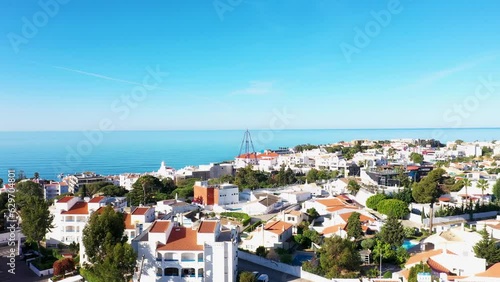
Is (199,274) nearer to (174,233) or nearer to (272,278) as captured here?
(174,233)

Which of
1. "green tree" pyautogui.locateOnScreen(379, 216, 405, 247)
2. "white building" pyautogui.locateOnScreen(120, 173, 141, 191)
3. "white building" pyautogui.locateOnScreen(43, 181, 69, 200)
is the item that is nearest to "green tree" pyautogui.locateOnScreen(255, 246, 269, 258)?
"green tree" pyautogui.locateOnScreen(379, 216, 405, 247)

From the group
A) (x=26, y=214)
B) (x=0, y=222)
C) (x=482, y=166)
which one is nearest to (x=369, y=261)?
(x=26, y=214)

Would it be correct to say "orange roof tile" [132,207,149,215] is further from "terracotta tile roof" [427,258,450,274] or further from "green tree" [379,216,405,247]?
"terracotta tile roof" [427,258,450,274]

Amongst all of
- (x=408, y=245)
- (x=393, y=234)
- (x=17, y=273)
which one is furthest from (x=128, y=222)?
(x=408, y=245)

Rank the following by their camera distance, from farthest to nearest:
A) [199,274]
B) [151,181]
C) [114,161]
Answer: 1. [114,161]
2. [151,181]
3. [199,274]

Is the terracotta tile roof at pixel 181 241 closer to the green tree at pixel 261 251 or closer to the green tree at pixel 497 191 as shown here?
the green tree at pixel 261 251

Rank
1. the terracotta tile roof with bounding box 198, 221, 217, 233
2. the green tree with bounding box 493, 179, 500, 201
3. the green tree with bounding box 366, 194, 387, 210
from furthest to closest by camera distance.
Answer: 1. the green tree with bounding box 493, 179, 500, 201
2. the green tree with bounding box 366, 194, 387, 210
3. the terracotta tile roof with bounding box 198, 221, 217, 233

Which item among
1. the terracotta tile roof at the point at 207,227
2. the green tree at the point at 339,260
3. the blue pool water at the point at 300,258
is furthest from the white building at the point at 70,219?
the green tree at the point at 339,260
